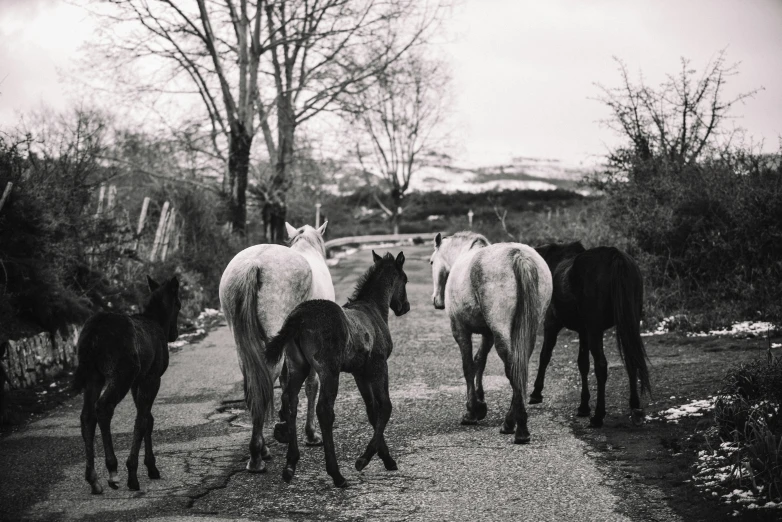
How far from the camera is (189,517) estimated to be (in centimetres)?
496

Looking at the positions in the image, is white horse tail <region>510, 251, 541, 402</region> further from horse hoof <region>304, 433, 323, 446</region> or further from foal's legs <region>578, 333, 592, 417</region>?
horse hoof <region>304, 433, 323, 446</region>

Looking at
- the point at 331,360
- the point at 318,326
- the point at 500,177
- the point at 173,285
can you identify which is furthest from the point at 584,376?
the point at 500,177

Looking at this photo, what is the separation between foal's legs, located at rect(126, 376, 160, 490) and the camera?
5.61 m

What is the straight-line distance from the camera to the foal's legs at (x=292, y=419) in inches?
226

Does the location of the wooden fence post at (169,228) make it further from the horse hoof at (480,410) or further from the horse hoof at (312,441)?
the horse hoof at (480,410)

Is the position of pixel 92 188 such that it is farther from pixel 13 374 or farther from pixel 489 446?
pixel 489 446

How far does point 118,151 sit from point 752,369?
19.5m

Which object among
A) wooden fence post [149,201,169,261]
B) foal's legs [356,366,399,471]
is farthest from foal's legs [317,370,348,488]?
wooden fence post [149,201,169,261]

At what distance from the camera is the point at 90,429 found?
5.66m

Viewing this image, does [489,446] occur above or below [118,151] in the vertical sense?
below

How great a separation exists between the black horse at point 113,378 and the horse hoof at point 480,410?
10.3 ft

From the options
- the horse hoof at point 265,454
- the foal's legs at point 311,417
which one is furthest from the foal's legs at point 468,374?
the horse hoof at point 265,454

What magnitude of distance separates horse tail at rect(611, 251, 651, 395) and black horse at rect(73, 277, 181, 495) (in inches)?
171

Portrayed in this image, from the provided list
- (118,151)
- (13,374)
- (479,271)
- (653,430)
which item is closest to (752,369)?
(653,430)
